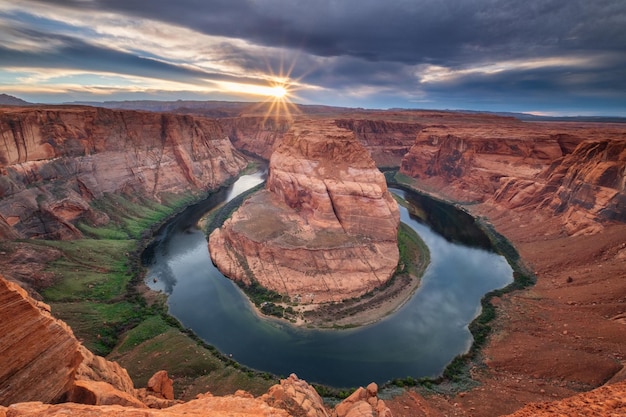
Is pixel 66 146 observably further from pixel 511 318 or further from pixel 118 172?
pixel 511 318

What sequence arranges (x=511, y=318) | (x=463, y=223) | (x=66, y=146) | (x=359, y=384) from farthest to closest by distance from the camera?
(x=463, y=223) < (x=66, y=146) < (x=511, y=318) < (x=359, y=384)

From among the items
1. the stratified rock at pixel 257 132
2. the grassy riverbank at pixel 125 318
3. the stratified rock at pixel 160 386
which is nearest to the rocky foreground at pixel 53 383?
the stratified rock at pixel 160 386

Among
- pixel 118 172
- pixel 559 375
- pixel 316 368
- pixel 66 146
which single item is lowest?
pixel 316 368

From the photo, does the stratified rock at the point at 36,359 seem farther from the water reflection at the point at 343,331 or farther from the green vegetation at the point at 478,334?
the green vegetation at the point at 478,334

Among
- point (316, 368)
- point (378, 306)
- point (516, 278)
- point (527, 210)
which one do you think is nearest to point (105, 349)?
point (316, 368)

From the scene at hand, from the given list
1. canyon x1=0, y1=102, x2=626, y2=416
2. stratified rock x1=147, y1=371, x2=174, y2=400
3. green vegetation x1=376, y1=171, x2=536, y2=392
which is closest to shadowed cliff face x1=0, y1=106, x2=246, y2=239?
canyon x1=0, y1=102, x2=626, y2=416

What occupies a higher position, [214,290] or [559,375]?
[559,375]

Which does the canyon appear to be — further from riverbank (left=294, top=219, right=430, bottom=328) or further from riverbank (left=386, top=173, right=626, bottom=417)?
riverbank (left=294, top=219, right=430, bottom=328)

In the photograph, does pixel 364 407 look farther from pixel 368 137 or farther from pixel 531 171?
pixel 368 137
